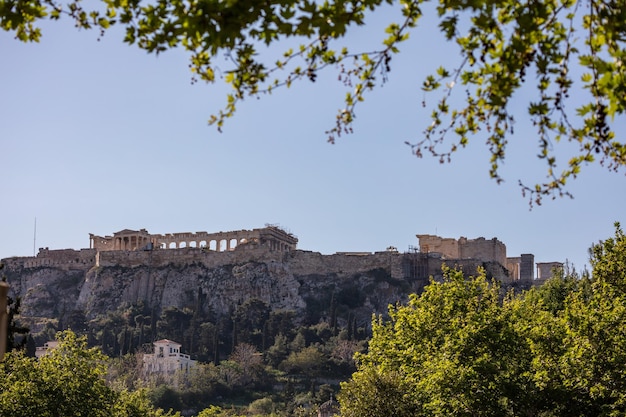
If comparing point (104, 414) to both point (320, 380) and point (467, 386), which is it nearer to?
point (467, 386)

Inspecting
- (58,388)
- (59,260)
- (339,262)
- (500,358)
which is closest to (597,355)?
(500,358)

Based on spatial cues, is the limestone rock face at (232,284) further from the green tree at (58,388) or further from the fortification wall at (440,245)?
the green tree at (58,388)

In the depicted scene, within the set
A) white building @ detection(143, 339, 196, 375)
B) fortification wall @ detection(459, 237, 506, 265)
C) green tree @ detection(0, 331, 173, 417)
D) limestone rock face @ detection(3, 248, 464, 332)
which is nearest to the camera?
green tree @ detection(0, 331, 173, 417)

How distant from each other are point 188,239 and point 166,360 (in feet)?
95.7

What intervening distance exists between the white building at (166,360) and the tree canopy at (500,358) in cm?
5194

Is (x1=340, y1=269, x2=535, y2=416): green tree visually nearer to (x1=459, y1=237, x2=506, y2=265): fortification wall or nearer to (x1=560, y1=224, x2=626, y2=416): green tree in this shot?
(x1=560, y1=224, x2=626, y2=416): green tree

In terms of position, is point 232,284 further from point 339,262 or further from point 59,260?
point 59,260

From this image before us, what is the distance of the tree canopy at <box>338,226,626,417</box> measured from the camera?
907 inches

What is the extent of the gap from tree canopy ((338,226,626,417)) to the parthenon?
234ft

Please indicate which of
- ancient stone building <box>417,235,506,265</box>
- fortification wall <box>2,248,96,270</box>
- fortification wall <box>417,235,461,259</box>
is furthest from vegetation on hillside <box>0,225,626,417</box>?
fortification wall <box>2,248,96,270</box>

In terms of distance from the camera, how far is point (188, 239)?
354 ft

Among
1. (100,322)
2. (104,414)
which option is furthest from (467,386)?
(100,322)

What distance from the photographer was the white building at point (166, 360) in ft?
260

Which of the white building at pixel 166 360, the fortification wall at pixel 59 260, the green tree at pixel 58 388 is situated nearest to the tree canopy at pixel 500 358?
the green tree at pixel 58 388
